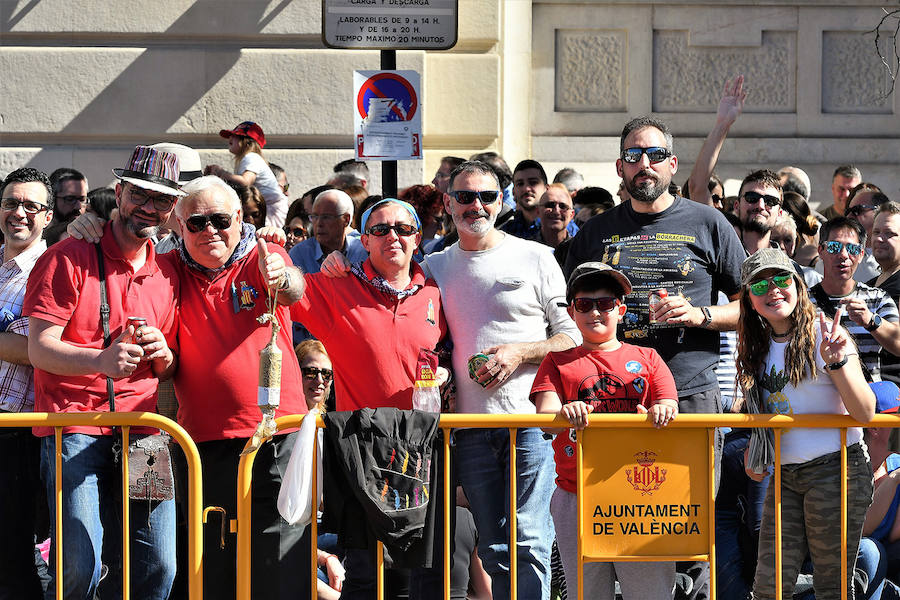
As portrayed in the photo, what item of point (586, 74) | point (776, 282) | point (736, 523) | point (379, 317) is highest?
point (586, 74)

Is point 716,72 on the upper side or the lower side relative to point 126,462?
upper

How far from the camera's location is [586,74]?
1234 centimetres

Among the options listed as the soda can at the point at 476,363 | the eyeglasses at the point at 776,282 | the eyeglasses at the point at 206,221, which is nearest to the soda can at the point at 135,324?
the eyeglasses at the point at 206,221

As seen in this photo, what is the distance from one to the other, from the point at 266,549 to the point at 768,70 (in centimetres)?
891

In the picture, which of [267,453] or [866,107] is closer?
[267,453]

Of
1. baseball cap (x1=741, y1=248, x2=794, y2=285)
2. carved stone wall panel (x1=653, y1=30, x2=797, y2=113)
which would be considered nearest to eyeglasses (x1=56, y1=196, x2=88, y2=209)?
baseball cap (x1=741, y1=248, x2=794, y2=285)

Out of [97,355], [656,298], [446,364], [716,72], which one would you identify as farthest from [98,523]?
[716,72]

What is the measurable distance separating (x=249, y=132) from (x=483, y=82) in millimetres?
2243

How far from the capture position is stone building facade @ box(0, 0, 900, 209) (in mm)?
10742

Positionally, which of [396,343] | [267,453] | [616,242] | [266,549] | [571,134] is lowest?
[266,549]

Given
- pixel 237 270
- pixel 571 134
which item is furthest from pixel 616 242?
pixel 571 134

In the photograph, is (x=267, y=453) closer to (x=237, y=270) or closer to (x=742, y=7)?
(x=237, y=270)

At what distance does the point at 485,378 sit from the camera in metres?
5.60

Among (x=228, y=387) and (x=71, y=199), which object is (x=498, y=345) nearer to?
(x=228, y=387)
